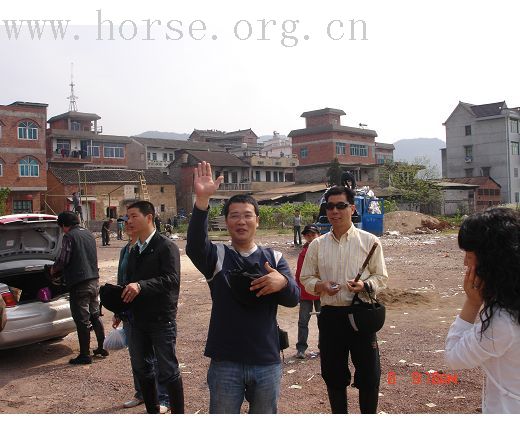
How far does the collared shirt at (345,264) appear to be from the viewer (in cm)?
358

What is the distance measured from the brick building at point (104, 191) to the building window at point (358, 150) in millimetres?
19253

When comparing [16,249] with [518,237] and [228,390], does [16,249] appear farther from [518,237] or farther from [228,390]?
[518,237]

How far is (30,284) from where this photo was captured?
6.48 metres

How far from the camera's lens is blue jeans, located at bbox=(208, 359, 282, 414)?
278 cm

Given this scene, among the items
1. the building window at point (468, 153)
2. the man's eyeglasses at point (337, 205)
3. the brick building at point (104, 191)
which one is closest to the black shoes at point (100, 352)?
the man's eyeglasses at point (337, 205)

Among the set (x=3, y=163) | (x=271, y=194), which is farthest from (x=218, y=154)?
(x=3, y=163)

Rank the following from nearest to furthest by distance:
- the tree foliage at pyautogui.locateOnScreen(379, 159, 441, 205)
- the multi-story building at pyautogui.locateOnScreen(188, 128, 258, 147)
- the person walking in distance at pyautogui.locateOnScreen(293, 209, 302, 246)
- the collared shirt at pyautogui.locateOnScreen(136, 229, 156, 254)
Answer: the collared shirt at pyautogui.locateOnScreen(136, 229, 156, 254), the person walking in distance at pyautogui.locateOnScreen(293, 209, 302, 246), the tree foliage at pyautogui.locateOnScreen(379, 159, 441, 205), the multi-story building at pyautogui.locateOnScreen(188, 128, 258, 147)

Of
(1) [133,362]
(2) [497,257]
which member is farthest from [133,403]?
(2) [497,257]

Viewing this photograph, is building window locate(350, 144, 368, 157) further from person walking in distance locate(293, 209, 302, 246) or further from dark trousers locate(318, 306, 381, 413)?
dark trousers locate(318, 306, 381, 413)

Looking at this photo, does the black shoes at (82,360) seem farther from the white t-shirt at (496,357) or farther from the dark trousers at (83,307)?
the white t-shirt at (496,357)

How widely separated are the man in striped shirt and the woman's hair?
139 cm

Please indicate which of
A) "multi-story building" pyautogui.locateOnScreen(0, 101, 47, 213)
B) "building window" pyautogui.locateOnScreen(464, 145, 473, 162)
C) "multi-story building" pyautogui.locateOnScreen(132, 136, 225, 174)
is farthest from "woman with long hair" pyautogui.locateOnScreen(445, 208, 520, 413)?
"multi-story building" pyautogui.locateOnScreen(132, 136, 225, 174)

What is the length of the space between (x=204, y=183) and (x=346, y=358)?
160 cm

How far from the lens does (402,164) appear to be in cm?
4316
